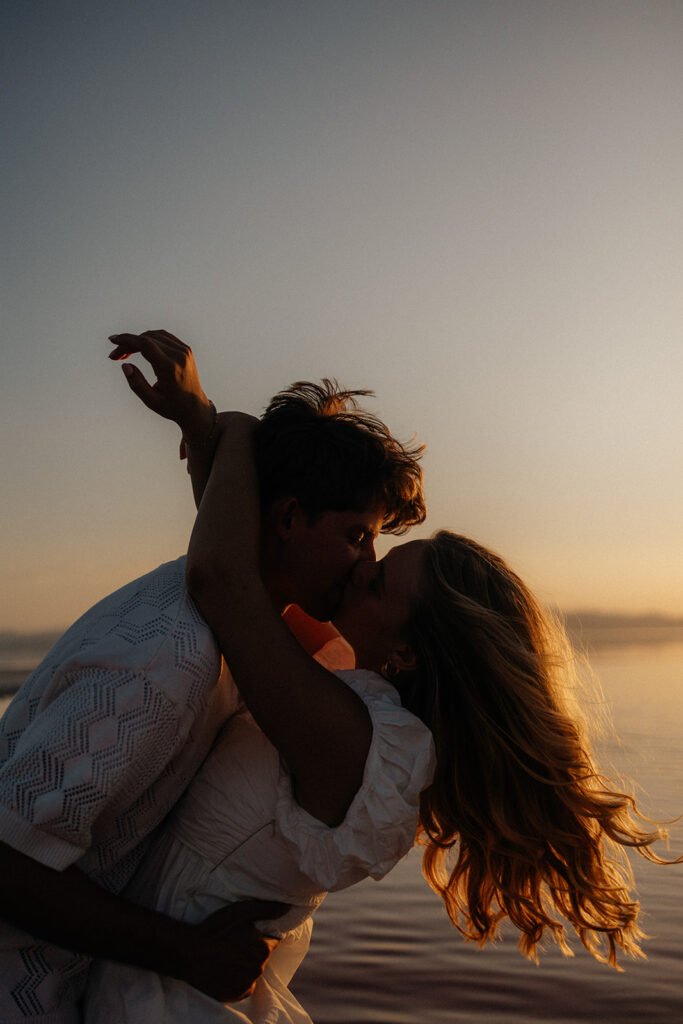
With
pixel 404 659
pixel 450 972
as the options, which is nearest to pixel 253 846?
pixel 404 659

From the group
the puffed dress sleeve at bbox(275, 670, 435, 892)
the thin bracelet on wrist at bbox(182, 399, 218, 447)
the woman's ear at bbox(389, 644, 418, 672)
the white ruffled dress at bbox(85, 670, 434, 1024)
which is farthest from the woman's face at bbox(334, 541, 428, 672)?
the thin bracelet on wrist at bbox(182, 399, 218, 447)

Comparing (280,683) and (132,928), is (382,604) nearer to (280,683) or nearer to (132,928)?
(280,683)

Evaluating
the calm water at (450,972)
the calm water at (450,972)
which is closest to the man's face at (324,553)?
the calm water at (450,972)

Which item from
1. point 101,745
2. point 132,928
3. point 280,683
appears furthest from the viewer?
point 280,683

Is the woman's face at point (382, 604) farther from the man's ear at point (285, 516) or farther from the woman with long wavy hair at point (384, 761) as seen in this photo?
the man's ear at point (285, 516)

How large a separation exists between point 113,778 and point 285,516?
3.65 feet

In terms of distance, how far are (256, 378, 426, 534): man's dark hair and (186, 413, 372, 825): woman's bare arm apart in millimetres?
546

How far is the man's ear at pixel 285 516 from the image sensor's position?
2.69 metres

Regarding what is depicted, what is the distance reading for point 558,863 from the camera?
2555 mm

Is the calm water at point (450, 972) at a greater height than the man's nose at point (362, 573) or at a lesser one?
lesser

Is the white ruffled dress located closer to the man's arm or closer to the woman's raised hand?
the man's arm

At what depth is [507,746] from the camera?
244cm

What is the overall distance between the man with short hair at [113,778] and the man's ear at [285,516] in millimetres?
329

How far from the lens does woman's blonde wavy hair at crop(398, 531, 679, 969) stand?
2.47 metres
